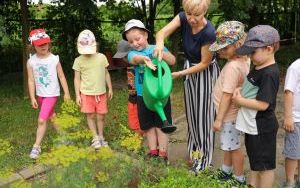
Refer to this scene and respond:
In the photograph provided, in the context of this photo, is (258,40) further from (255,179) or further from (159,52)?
(255,179)

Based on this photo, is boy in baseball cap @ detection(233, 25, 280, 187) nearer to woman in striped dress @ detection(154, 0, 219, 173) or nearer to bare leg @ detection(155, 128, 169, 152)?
woman in striped dress @ detection(154, 0, 219, 173)

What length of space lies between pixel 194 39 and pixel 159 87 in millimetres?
619

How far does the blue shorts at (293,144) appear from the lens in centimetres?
366

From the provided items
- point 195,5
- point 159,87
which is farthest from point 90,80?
point 195,5

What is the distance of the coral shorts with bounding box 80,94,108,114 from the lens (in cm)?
486

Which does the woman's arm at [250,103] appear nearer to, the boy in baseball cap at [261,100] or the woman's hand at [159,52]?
the boy in baseball cap at [261,100]

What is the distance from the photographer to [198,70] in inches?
151

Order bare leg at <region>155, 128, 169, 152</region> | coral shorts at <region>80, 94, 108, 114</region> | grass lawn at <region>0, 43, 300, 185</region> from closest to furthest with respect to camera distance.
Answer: bare leg at <region>155, 128, 169, 152</region> < grass lawn at <region>0, 43, 300, 185</region> < coral shorts at <region>80, 94, 108, 114</region>

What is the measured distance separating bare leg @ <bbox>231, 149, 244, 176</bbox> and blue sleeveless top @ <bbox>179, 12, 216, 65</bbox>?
0.82 metres

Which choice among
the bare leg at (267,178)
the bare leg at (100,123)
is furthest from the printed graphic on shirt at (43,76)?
the bare leg at (267,178)

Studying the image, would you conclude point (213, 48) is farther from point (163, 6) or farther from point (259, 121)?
point (163, 6)

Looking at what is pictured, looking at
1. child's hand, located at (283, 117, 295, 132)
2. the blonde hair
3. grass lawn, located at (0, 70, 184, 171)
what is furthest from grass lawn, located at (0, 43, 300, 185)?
child's hand, located at (283, 117, 295, 132)

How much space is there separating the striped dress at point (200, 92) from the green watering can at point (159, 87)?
13.1 inches

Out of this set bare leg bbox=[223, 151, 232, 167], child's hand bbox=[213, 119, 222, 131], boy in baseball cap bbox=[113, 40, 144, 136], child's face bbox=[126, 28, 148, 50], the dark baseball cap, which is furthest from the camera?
boy in baseball cap bbox=[113, 40, 144, 136]
